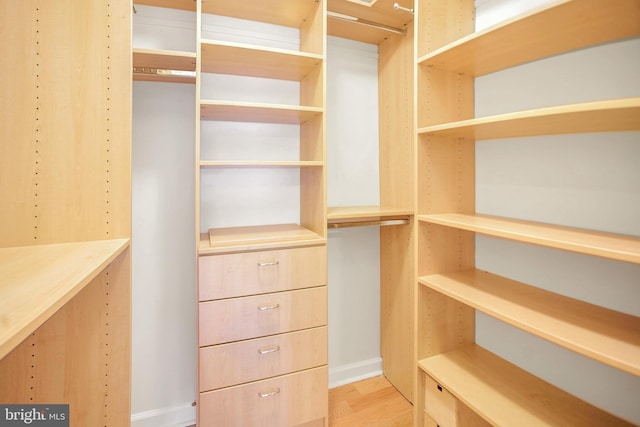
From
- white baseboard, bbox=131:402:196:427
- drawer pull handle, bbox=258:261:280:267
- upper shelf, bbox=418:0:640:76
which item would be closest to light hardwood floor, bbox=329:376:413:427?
white baseboard, bbox=131:402:196:427

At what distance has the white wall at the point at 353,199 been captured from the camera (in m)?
2.08

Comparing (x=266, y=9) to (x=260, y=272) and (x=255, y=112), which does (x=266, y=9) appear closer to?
(x=255, y=112)

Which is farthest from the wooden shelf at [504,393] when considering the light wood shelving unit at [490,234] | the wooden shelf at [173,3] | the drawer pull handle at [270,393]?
the wooden shelf at [173,3]

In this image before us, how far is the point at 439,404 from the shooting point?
1.48 metres

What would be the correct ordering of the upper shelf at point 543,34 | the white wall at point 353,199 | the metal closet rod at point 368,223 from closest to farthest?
the upper shelf at point 543,34 < the metal closet rod at point 368,223 < the white wall at point 353,199

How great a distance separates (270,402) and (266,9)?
A: 6.69 ft

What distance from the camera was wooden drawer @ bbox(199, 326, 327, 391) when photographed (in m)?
1.39

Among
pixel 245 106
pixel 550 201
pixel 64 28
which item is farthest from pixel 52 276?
pixel 550 201

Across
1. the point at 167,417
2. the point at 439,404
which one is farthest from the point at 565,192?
the point at 167,417

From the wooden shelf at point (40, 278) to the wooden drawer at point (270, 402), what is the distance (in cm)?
85

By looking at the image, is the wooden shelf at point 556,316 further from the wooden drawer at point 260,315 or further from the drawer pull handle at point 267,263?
the drawer pull handle at point 267,263

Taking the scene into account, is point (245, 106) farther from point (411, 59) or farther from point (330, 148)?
point (411, 59)

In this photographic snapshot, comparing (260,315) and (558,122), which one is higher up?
(558,122)

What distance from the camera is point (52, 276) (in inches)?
27.9
